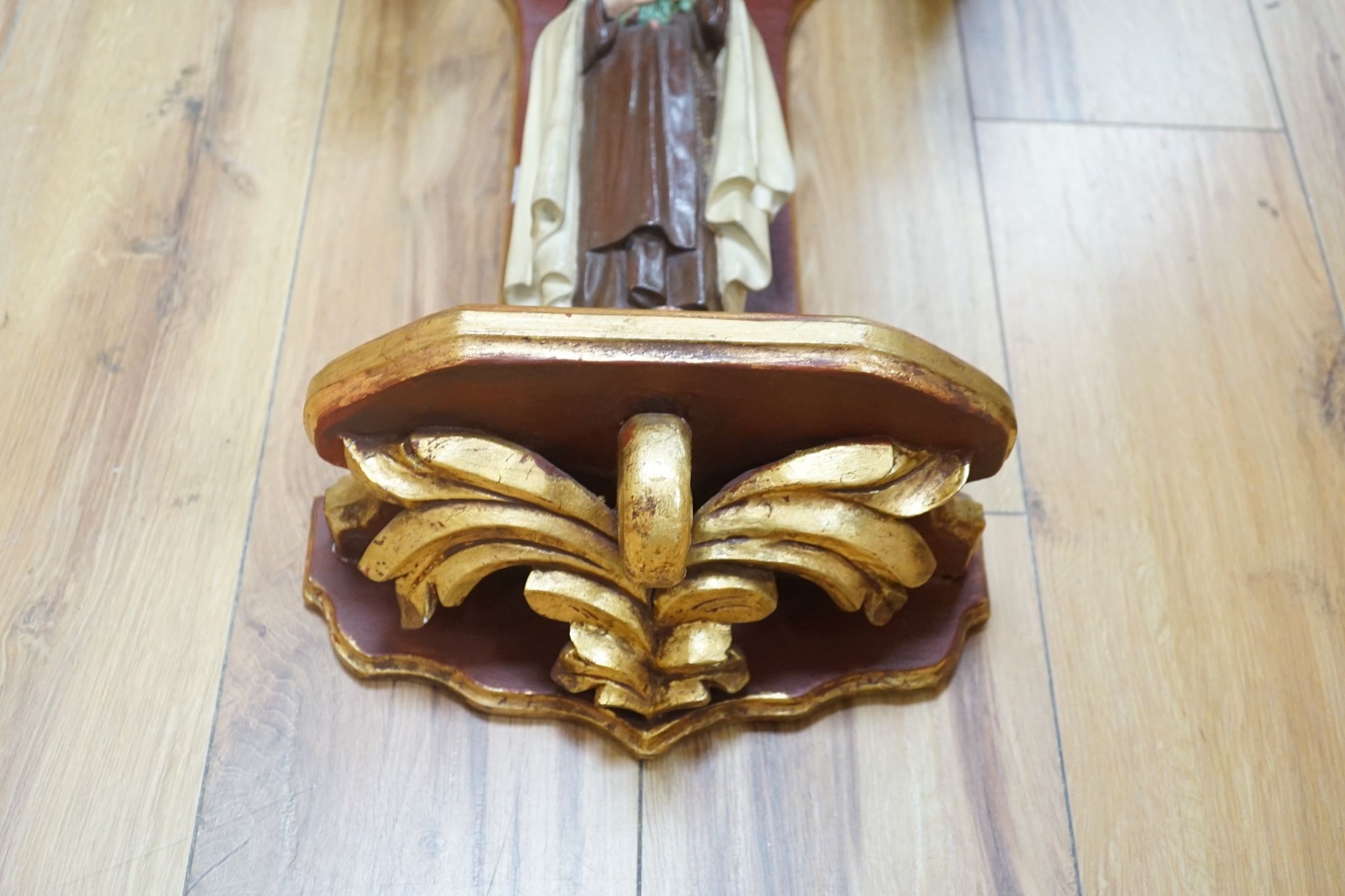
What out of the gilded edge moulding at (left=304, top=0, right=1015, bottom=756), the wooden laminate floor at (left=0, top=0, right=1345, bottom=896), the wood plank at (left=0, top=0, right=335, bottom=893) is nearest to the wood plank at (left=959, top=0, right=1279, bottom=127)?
the wooden laminate floor at (left=0, top=0, right=1345, bottom=896)

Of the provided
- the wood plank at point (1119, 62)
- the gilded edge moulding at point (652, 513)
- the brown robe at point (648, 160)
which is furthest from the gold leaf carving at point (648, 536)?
the wood plank at point (1119, 62)

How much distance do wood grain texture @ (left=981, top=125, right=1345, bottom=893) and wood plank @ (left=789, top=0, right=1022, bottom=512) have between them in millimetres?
26

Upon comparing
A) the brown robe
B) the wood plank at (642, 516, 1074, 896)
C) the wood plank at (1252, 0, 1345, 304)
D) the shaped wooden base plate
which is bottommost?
the wood plank at (642, 516, 1074, 896)

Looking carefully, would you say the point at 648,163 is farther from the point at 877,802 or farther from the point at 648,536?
the point at 877,802

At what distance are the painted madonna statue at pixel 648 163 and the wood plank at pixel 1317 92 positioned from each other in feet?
1.50

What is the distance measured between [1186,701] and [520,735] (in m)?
0.43

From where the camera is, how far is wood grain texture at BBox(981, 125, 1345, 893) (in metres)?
0.85

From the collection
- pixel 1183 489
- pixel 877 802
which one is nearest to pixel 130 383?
pixel 877 802

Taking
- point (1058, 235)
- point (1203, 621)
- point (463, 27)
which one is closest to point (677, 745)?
point (1203, 621)

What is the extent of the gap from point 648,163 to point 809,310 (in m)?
0.19

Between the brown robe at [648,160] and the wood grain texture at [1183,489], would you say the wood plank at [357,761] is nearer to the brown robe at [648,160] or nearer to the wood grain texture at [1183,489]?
the brown robe at [648,160]

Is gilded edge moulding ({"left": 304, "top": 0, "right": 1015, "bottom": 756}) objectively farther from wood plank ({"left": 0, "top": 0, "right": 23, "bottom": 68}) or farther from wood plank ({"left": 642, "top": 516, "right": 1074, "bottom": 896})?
wood plank ({"left": 0, "top": 0, "right": 23, "bottom": 68})

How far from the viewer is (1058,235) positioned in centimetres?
106

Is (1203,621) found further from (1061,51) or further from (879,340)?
(1061,51)
